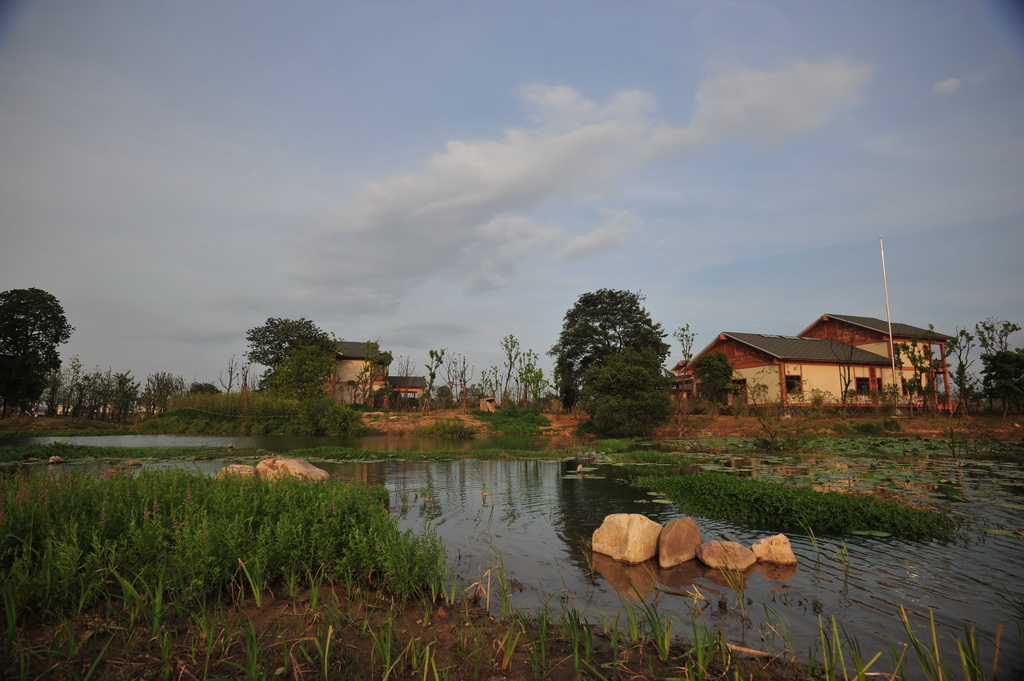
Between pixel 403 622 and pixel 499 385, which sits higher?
pixel 499 385

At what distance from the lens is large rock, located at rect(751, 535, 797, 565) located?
22.2 ft

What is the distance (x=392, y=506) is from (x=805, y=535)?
782 centimetres

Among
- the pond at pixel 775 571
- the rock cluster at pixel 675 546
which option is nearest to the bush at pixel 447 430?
the pond at pixel 775 571

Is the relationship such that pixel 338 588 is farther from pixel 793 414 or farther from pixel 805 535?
pixel 793 414

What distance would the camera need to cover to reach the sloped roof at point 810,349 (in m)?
37.4

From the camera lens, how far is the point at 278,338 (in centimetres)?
5556

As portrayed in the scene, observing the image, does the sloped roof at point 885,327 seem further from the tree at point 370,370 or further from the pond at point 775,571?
the tree at point 370,370

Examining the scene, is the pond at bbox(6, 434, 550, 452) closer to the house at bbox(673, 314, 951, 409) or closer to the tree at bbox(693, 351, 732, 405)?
the tree at bbox(693, 351, 732, 405)

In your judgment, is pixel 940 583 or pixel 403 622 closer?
pixel 403 622

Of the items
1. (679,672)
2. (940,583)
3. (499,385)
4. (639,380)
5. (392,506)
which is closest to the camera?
(679,672)

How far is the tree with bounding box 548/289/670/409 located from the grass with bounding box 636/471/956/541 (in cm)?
2805

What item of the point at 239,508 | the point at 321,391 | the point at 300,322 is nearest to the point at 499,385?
the point at 321,391

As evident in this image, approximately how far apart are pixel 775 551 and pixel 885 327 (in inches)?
1675

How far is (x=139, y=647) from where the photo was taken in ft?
12.5
